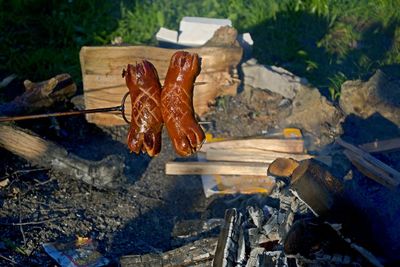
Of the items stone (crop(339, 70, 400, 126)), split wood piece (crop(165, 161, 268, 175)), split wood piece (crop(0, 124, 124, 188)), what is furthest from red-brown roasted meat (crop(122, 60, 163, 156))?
stone (crop(339, 70, 400, 126))

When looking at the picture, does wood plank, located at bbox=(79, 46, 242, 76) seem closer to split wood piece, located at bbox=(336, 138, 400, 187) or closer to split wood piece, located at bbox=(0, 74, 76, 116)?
split wood piece, located at bbox=(0, 74, 76, 116)

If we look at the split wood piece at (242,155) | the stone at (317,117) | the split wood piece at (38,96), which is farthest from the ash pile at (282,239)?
the split wood piece at (38,96)

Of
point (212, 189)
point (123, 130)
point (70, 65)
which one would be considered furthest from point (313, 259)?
point (70, 65)

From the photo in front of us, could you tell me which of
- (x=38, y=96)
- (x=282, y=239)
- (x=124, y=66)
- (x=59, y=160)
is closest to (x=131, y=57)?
(x=124, y=66)

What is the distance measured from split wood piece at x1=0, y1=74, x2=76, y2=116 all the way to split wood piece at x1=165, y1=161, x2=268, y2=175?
1615mm

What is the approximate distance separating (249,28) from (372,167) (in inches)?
139

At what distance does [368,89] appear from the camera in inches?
297

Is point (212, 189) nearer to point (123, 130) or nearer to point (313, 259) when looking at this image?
point (123, 130)

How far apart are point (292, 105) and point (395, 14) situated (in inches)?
112

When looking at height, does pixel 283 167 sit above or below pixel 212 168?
above

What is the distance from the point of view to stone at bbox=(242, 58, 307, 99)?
7984 millimetres

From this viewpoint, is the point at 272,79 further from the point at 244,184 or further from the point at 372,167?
the point at 372,167

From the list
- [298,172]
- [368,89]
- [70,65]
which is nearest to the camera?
[298,172]

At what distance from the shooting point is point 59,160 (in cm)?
682
